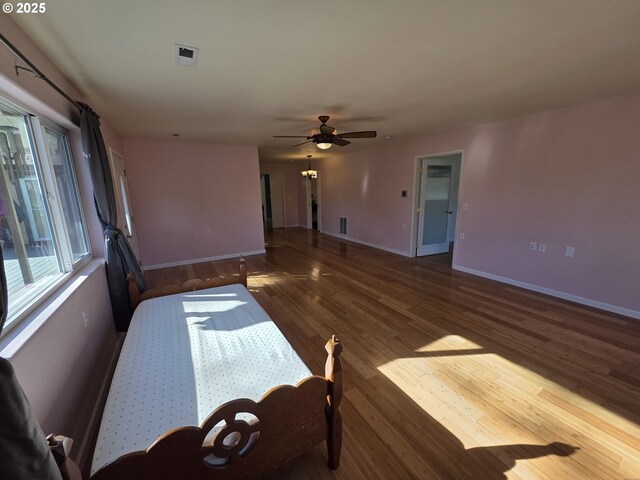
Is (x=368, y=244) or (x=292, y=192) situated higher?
(x=292, y=192)

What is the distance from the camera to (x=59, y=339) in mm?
1487

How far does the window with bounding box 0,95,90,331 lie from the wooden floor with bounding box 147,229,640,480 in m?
1.84

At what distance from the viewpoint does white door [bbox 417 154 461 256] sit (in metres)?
5.12

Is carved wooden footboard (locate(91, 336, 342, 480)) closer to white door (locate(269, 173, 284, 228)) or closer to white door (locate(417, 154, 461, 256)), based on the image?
white door (locate(417, 154, 461, 256))

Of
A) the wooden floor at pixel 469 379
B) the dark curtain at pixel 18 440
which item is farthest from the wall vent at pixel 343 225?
the dark curtain at pixel 18 440

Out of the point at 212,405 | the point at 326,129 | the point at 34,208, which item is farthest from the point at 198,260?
the point at 212,405

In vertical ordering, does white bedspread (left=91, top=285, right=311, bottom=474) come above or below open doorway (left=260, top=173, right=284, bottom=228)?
below

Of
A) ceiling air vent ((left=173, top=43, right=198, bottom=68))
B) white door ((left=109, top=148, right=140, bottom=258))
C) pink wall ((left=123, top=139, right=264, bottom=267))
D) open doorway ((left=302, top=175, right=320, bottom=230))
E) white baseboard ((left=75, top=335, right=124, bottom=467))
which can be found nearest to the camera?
white baseboard ((left=75, top=335, right=124, bottom=467))

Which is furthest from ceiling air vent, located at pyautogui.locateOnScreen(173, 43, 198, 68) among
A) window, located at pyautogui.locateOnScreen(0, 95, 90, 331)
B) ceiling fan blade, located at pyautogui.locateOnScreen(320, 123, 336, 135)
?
ceiling fan blade, located at pyautogui.locateOnScreen(320, 123, 336, 135)

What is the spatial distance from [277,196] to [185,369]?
8122 millimetres

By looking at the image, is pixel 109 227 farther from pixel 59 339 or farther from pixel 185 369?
pixel 185 369

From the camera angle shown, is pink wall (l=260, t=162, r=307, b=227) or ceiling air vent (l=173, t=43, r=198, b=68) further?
pink wall (l=260, t=162, r=307, b=227)

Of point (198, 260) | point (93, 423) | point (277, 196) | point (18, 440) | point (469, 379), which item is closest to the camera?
point (18, 440)

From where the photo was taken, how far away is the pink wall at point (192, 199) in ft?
15.2
